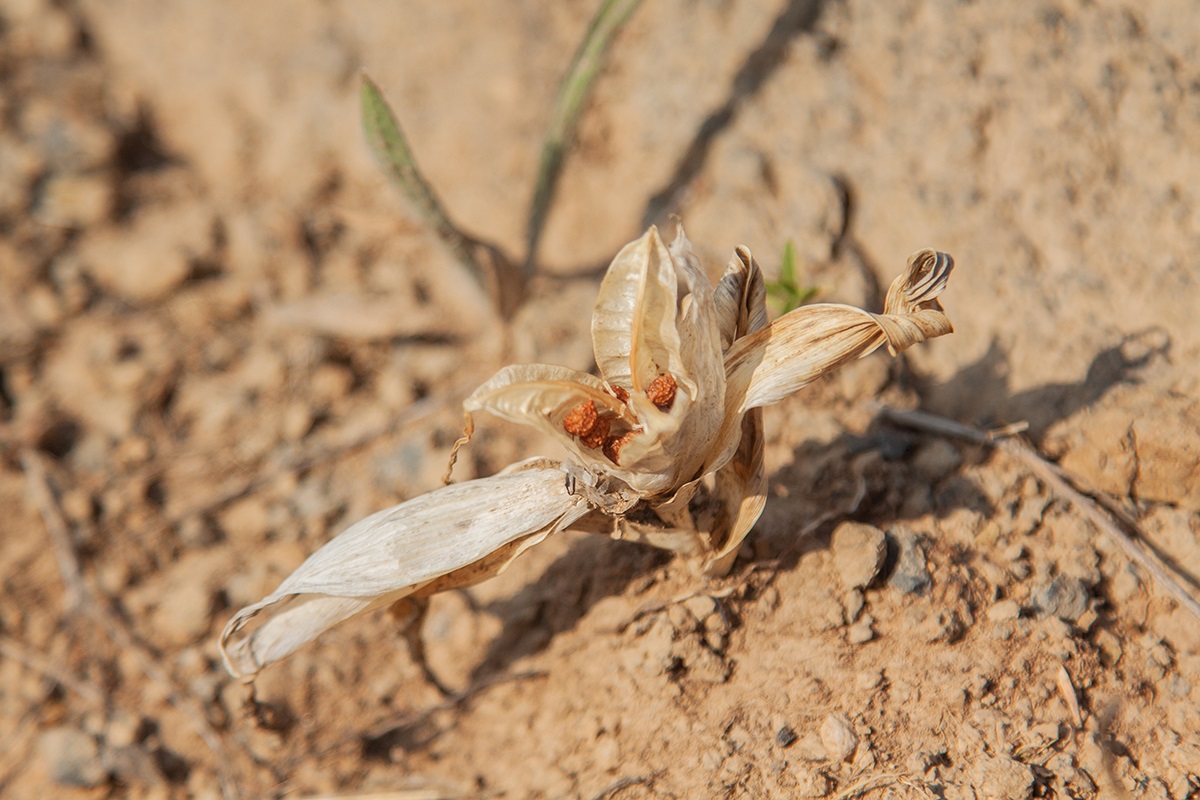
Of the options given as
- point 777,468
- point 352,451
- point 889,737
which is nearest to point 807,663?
point 889,737

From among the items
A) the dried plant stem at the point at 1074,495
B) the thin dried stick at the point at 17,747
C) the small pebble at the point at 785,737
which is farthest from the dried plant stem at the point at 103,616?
the dried plant stem at the point at 1074,495

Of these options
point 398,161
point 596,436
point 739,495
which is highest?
point 398,161

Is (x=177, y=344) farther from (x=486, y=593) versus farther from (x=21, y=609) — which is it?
(x=486, y=593)

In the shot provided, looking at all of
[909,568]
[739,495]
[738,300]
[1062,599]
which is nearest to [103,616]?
[739,495]

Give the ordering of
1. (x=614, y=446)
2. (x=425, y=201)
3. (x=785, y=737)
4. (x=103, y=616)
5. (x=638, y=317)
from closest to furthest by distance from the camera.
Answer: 1. (x=638, y=317)
2. (x=614, y=446)
3. (x=785, y=737)
4. (x=425, y=201)
5. (x=103, y=616)

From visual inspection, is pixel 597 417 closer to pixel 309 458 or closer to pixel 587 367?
pixel 587 367

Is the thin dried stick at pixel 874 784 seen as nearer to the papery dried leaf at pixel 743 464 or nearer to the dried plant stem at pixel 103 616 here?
the papery dried leaf at pixel 743 464

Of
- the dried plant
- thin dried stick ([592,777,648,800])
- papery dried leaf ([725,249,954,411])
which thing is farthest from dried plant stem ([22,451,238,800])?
papery dried leaf ([725,249,954,411])
